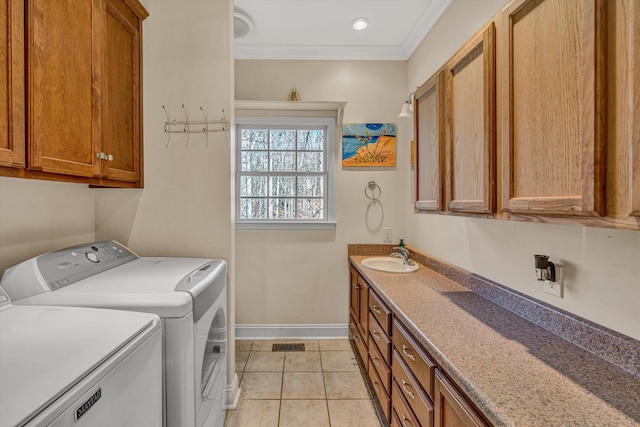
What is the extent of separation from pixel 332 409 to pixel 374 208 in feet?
5.60

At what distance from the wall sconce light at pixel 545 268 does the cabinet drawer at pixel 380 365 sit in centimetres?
91

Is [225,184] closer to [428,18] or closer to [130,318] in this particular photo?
[130,318]

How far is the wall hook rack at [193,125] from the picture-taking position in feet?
6.20

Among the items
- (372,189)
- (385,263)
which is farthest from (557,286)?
(372,189)

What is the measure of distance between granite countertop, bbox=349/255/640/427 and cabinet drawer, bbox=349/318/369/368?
0.93 metres

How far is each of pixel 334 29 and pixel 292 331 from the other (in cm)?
276

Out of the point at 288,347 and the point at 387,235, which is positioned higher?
the point at 387,235

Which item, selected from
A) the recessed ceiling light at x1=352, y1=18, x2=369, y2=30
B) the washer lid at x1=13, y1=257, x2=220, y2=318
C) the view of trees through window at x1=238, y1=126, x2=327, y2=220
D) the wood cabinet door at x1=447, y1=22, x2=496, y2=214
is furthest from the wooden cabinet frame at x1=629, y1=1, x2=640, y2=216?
the view of trees through window at x1=238, y1=126, x2=327, y2=220

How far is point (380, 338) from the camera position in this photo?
182 cm

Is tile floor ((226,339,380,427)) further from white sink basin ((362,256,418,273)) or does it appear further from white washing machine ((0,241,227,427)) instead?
white sink basin ((362,256,418,273))

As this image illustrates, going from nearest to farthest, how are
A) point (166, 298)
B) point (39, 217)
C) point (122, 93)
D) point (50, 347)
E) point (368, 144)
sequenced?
point (50, 347) < point (166, 298) < point (39, 217) < point (122, 93) < point (368, 144)

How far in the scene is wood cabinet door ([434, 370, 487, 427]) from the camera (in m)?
0.87

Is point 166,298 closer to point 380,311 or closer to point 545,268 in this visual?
point 380,311

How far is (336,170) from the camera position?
292 cm
